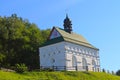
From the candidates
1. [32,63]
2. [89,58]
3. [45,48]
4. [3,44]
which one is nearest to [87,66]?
[89,58]

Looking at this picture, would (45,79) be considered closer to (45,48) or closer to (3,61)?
(45,48)

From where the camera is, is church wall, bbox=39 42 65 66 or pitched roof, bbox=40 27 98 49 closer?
church wall, bbox=39 42 65 66

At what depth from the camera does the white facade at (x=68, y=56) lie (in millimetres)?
67062

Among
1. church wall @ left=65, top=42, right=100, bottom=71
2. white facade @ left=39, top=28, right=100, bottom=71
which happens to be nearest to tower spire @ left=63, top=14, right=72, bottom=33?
white facade @ left=39, top=28, right=100, bottom=71

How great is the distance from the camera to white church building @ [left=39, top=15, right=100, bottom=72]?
220 feet

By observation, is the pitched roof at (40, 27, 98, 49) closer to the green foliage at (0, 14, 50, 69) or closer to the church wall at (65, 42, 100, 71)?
the church wall at (65, 42, 100, 71)

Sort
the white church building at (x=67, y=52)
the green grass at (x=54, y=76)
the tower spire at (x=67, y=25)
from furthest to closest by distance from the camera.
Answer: the tower spire at (x=67, y=25) < the white church building at (x=67, y=52) < the green grass at (x=54, y=76)

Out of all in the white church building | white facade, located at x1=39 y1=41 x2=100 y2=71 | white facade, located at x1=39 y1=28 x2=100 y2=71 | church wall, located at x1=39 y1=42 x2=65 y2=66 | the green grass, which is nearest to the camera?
the green grass

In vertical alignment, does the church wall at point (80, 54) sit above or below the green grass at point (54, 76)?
→ above

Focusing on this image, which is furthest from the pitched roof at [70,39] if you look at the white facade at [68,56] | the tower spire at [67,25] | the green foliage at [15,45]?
the green foliage at [15,45]

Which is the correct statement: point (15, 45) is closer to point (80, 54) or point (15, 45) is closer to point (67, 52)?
point (80, 54)

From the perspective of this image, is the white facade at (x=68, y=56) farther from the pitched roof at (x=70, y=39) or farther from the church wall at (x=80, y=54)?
the pitched roof at (x=70, y=39)

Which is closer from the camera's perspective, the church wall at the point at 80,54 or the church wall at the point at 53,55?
the church wall at the point at 53,55

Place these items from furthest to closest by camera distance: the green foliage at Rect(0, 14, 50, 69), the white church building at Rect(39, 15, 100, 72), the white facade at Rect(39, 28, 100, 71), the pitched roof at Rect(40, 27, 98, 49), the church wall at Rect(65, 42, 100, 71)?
the green foliage at Rect(0, 14, 50, 69), the pitched roof at Rect(40, 27, 98, 49), the church wall at Rect(65, 42, 100, 71), the white church building at Rect(39, 15, 100, 72), the white facade at Rect(39, 28, 100, 71)
